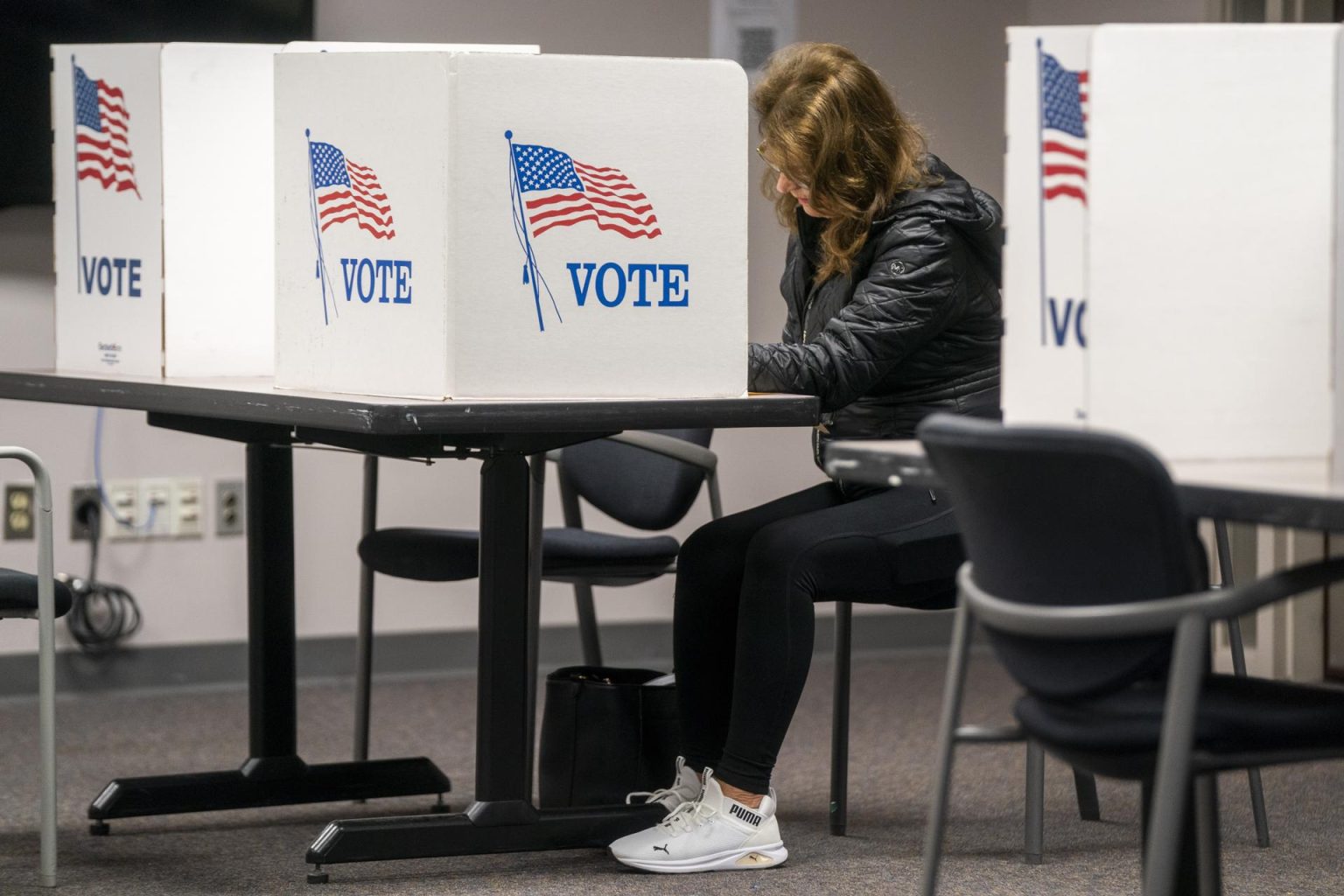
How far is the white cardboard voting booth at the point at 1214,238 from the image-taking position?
5.11 feet

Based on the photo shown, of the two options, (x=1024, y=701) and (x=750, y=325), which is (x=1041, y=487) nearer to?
(x=1024, y=701)

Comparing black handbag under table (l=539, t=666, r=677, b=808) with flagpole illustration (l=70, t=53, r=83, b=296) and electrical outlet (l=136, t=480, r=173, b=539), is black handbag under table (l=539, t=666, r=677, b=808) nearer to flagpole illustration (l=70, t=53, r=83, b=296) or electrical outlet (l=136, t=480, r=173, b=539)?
flagpole illustration (l=70, t=53, r=83, b=296)

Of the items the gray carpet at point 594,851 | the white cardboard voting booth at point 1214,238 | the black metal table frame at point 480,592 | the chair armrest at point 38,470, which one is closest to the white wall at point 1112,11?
the gray carpet at point 594,851

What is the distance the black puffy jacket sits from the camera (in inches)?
89.7

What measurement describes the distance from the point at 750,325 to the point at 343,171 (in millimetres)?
2144

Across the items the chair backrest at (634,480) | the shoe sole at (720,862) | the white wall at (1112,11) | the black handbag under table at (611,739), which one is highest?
the white wall at (1112,11)

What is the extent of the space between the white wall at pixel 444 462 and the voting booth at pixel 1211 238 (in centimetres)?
229

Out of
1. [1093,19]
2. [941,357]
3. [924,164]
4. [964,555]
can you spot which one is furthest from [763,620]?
[1093,19]

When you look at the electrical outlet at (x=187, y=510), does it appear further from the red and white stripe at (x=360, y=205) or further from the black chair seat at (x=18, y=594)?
the red and white stripe at (x=360, y=205)

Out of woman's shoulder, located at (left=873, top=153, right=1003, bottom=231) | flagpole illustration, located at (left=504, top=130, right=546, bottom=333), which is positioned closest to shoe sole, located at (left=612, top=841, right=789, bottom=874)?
flagpole illustration, located at (left=504, top=130, right=546, bottom=333)

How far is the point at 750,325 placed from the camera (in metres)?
4.14

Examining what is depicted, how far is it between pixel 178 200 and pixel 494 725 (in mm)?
829

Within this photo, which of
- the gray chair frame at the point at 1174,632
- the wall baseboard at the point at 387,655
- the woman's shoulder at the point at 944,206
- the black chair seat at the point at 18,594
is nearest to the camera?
the gray chair frame at the point at 1174,632

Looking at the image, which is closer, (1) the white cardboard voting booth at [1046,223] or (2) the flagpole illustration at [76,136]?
(1) the white cardboard voting booth at [1046,223]
